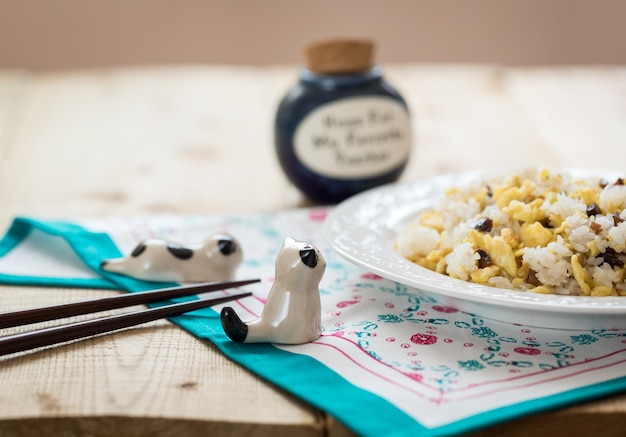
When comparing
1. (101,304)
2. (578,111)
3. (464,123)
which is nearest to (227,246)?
(101,304)

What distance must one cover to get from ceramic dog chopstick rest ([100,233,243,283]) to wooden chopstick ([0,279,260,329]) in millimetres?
40

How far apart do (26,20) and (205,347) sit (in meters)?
3.43

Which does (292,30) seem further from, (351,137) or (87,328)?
(87,328)

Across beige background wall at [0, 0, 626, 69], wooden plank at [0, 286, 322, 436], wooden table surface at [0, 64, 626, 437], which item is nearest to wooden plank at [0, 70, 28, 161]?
wooden table surface at [0, 64, 626, 437]

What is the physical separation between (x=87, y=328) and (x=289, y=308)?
0.74 feet

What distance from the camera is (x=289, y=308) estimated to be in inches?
37.1

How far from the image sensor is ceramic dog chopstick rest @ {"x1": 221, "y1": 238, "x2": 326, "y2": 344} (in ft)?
3.08

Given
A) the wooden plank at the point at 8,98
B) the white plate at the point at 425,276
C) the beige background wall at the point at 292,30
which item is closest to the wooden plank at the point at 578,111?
the white plate at the point at 425,276

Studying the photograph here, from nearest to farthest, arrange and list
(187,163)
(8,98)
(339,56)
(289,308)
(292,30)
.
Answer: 1. (289,308)
2. (339,56)
3. (187,163)
4. (8,98)
5. (292,30)

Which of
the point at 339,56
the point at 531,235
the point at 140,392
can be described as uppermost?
the point at 339,56

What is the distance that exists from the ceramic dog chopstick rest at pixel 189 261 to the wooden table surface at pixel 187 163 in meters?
0.08

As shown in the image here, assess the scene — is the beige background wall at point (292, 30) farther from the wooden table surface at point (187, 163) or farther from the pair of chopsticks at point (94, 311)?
the pair of chopsticks at point (94, 311)

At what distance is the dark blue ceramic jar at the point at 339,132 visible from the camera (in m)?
1.57

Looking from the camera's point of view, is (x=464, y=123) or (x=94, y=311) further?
(x=464, y=123)
